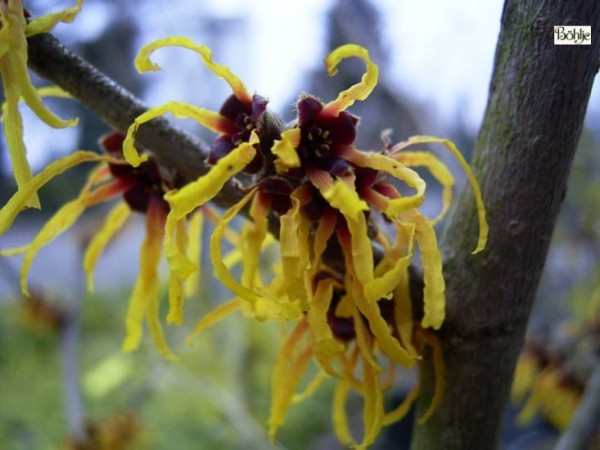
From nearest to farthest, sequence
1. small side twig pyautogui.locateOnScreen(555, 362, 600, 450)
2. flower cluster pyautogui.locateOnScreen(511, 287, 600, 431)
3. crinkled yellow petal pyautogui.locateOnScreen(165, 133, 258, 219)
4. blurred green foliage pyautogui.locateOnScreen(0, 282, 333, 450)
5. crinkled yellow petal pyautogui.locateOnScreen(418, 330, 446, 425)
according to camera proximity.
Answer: crinkled yellow petal pyautogui.locateOnScreen(165, 133, 258, 219), crinkled yellow petal pyautogui.locateOnScreen(418, 330, 446, 425), small side twig pyautogui.locateOnScreen(555, 362, 600, 450), flower cluster pyautogui.locateOnScreen(511, 287, 600, 431), blurred green foliage pyautogui.locateOnScreen(0, 282, 333, 450)

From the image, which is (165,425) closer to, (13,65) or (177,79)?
(177,79)

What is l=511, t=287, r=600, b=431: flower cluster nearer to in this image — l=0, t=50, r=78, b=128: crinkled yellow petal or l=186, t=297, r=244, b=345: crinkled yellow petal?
Result: l=186, t=297, r=244, b=345: crinkled yellow petal

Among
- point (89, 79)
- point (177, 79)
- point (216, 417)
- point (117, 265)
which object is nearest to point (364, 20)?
point (177, 79)

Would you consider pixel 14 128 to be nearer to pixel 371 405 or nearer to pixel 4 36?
pixel 4 36

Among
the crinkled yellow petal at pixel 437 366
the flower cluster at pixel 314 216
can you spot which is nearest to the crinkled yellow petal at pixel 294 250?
the flower cluster at pixel 314 216

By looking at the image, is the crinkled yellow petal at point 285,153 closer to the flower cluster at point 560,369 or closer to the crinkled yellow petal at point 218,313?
the crinkled yellow petal at point 218,313

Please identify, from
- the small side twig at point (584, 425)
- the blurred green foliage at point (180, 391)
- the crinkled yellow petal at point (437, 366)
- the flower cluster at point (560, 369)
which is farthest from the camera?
the blurred green foliage at point (180, 391)

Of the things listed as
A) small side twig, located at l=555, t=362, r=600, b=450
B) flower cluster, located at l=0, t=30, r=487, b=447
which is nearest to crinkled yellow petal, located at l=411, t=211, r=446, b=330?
flower cluster, located at l=0, t=30, r=487, b=447
